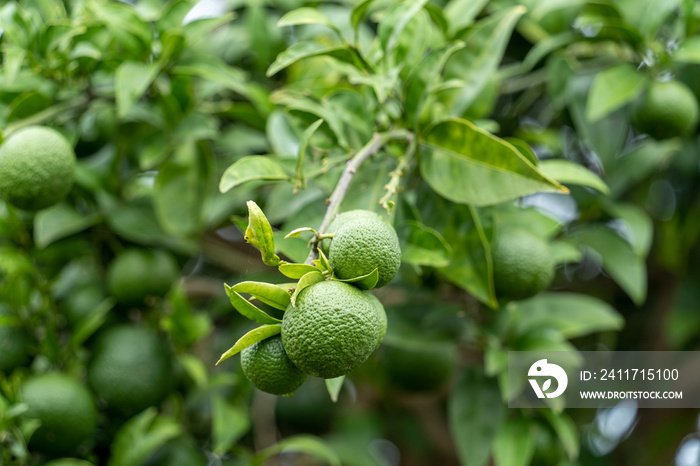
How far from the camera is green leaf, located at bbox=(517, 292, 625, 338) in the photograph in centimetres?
129

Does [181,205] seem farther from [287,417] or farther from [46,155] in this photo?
[287,417]

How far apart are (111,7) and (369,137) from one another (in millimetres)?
551

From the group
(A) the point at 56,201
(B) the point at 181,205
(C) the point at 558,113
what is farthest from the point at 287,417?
(C) the point at 558,113

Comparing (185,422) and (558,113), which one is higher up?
(558,113)

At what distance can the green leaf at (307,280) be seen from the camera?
65cm

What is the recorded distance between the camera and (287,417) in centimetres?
161

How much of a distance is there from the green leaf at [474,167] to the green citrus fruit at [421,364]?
0.42 m

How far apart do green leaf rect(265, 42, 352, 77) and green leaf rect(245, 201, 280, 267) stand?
1.11 feet

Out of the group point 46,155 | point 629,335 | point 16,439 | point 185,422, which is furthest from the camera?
point 629,335

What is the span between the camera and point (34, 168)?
0.97m

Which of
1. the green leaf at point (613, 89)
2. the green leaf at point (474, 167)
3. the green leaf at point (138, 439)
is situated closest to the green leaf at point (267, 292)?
the green leaf at point (474, 167)

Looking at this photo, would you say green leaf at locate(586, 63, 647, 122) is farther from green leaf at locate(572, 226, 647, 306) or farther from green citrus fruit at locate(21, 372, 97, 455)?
green citrus fruit at locate(21, 372, 97, 455)

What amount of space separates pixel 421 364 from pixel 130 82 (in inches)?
30.2

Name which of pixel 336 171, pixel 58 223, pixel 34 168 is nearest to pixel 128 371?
pixel 58 223
